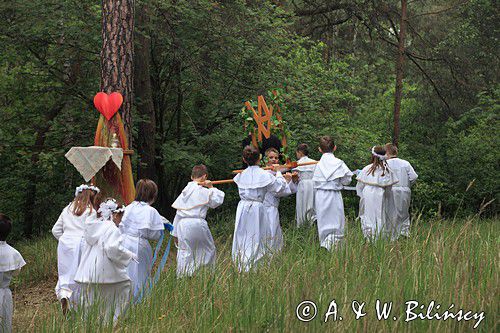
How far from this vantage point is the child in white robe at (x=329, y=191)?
12031 mm

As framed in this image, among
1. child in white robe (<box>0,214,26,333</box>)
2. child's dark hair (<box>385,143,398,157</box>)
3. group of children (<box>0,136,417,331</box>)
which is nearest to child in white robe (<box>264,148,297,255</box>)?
group of children (<box>0,136,417,331</box>)

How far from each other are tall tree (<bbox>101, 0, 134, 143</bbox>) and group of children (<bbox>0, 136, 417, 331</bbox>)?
8.11 feet

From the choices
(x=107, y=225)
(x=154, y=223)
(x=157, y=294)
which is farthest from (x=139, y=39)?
(x=157, y=294)

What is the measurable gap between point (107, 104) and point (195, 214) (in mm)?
2438

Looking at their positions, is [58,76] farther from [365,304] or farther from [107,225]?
[365,304]

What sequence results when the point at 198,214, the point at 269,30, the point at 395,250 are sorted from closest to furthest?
1. the point at 395,250
2. the point at 198,214
3. the point at 269,30

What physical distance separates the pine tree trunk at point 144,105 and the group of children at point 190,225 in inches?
149

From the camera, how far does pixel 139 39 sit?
16.4 meters

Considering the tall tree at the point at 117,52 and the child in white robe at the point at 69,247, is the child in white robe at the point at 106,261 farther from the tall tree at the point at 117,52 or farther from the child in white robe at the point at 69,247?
the tall tree at the point at 117,52

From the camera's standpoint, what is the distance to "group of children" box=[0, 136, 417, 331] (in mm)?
7449

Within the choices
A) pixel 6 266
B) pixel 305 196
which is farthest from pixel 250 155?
pixel 305 196

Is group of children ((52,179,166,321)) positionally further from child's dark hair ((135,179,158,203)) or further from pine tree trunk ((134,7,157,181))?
pine tree trunk ((134,7,157,181))

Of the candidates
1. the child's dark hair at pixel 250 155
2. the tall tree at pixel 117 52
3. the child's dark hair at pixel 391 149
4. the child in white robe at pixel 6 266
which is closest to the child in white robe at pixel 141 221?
the child in white robe at pixel 6 266

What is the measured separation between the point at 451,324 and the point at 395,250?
2.00 meters
